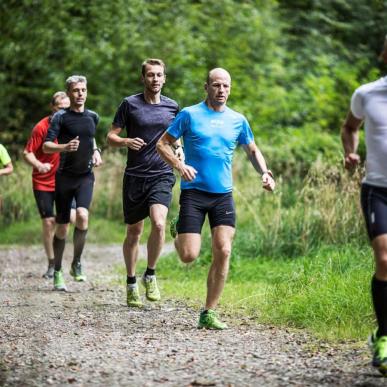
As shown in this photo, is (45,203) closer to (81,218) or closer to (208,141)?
(81,218)

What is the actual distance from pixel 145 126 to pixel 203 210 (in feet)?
5.83

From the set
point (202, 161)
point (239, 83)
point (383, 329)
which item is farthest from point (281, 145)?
point (383, 329)

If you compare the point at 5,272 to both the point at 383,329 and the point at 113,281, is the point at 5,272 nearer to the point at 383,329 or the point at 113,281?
the point at 113,281

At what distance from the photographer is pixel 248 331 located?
8570 millimetres

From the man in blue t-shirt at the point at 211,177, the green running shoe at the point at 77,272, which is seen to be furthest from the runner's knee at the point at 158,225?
the green running shoe at the point at 77,272

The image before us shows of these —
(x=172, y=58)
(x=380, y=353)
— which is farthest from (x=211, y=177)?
(x=172, y=58)

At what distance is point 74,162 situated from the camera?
39.4ft

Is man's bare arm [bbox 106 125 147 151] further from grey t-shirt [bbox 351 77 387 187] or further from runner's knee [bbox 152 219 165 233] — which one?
grey t-shirt [bbox 351 77 387 187]

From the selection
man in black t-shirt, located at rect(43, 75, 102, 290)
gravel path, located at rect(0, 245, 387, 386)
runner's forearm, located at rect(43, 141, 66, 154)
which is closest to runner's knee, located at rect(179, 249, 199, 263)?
Answer: gravel path, located at rect(0, 245, 387, 386)

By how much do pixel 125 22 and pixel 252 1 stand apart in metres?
5.29

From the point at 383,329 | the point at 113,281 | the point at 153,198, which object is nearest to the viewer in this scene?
the point at 383,329

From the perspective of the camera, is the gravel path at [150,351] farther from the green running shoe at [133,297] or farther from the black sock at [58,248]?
the black sock at [58,248]

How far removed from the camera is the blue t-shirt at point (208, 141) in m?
8.60

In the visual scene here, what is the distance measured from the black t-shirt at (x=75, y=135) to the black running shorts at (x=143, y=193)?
5.82 feet
